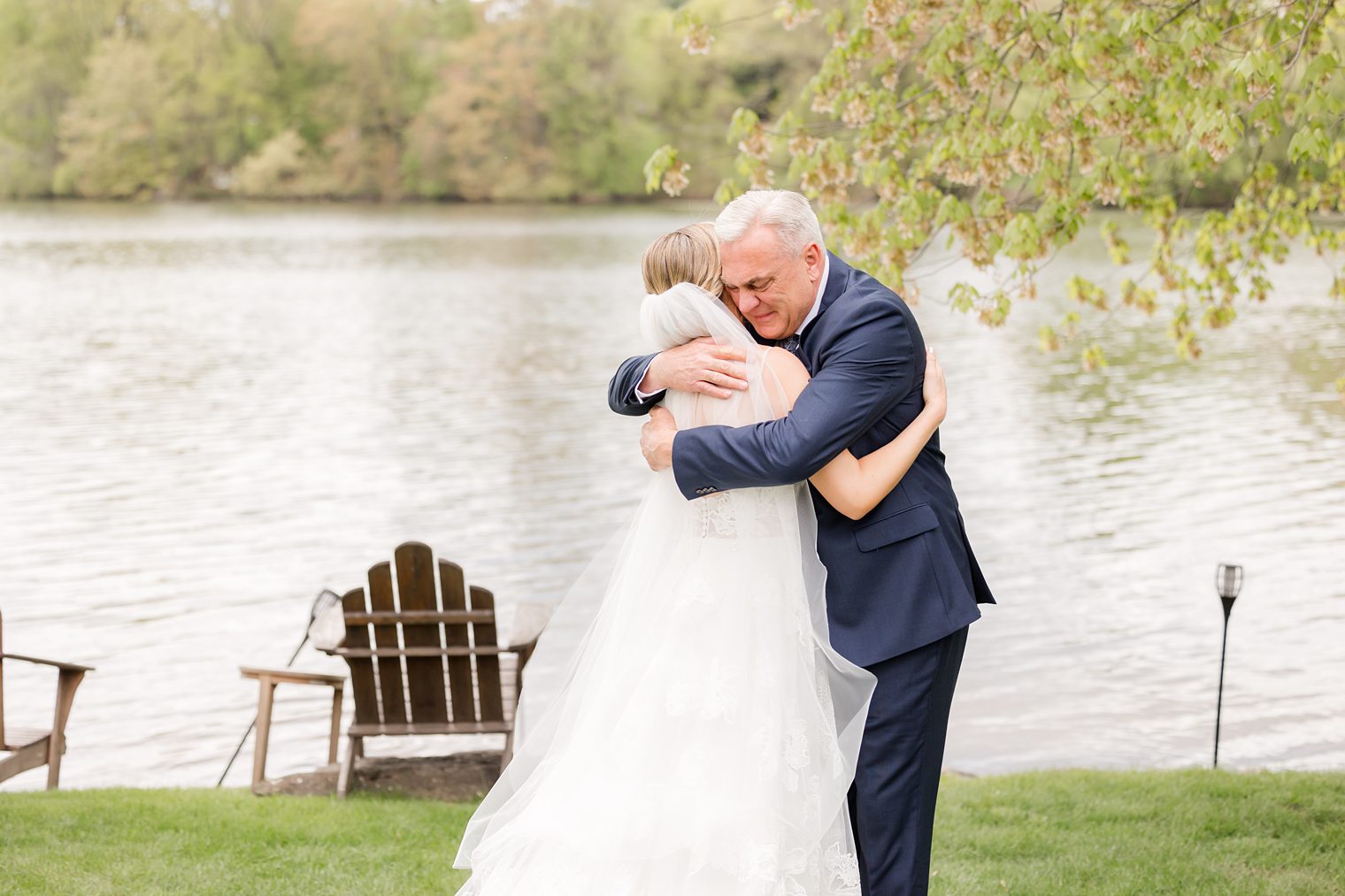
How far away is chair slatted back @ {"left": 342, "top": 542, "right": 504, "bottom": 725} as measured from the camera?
20.5ft

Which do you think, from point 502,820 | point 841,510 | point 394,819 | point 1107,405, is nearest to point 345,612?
point 394,819

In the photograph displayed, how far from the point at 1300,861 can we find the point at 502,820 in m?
3.22

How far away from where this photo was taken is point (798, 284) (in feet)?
10.3

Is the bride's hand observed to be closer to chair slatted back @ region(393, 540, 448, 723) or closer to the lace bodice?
the lace bodice

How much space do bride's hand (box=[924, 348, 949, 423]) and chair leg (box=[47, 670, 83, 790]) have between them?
14.0 ft

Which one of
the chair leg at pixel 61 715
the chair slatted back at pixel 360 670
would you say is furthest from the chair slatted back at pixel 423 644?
the chair leg at pixel 61 715

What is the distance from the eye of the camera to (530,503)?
13539 millimetres

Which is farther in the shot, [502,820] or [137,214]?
[137,214]

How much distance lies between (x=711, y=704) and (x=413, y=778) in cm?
388

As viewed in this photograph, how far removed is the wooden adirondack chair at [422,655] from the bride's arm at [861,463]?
131 inches

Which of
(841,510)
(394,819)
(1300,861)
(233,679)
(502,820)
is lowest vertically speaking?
(233,679)

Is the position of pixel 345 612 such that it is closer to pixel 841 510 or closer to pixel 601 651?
pixel 601 651

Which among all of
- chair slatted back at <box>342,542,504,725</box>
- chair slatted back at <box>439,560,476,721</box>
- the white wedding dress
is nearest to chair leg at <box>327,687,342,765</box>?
chair slatted back at <box>342,542,504,725</box>

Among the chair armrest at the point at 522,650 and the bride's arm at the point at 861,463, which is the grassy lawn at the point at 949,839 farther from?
the bride's arm at the point at 861,463
